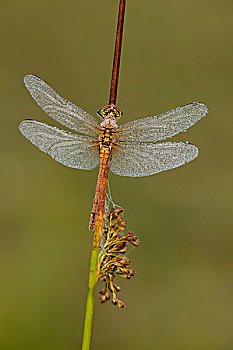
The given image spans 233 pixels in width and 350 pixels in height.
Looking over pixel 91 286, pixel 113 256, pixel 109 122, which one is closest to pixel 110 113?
pixel 109 122

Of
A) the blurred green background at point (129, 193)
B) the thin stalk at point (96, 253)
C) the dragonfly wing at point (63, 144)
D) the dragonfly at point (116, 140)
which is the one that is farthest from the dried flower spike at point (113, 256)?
the blurred green background at point (129, 193)

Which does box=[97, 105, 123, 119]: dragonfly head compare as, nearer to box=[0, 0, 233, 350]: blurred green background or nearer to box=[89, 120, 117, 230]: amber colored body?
box=[89, 120, 117, 230]: amber colored body

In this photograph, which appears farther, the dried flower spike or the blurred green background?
the blurred green background

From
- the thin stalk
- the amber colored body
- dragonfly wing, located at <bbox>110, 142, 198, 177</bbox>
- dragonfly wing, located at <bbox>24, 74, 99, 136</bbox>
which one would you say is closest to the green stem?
the thin stalk

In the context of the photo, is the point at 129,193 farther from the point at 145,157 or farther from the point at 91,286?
the point at 91,286

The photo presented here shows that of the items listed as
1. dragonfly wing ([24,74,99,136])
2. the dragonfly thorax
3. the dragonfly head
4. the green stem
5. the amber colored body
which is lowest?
the green stem

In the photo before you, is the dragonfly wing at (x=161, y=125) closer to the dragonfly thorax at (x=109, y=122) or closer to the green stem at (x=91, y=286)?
the dragonfly thorax at (x=109, y=122)

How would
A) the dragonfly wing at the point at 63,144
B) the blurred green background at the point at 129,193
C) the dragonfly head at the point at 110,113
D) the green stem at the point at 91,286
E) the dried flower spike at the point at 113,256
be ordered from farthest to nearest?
the blurred green background at the point at 129,193
the dragonfly wing at the point at 63,144
the dragonfly head at the point at 110,113
the dried flower spike at the point at 113,256
the green stem at the point at 91,286

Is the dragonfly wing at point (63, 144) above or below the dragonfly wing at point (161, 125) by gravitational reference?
below
